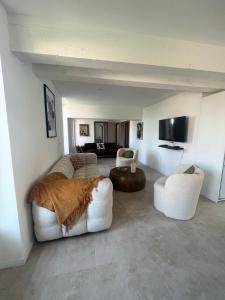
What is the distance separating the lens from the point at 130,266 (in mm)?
1540

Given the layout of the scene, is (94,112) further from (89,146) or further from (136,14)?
(136,14)

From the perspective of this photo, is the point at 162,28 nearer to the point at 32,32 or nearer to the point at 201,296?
the point at 32,32

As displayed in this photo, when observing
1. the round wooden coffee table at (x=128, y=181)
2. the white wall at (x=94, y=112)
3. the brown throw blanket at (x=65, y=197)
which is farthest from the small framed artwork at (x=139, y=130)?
the brown throw blanket at (x=65, y=197)

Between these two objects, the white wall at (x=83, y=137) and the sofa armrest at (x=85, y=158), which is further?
the white wall at (x=83, y=137)

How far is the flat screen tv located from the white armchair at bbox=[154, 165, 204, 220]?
5.01 ft

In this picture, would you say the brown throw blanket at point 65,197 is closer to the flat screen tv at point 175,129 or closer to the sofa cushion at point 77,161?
the sofa cushion at point 77,161

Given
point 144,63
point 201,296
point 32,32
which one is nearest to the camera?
point 201,296

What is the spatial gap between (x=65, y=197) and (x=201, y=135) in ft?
10.1

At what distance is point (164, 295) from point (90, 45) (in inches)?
98.5

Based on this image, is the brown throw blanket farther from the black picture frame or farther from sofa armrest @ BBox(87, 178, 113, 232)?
Answer: the black picture frame

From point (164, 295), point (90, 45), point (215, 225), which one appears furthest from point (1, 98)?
point (215, 225)

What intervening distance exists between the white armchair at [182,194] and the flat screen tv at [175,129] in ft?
5.01

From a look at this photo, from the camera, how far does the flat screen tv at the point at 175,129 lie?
3.65m

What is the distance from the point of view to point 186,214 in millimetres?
2332
